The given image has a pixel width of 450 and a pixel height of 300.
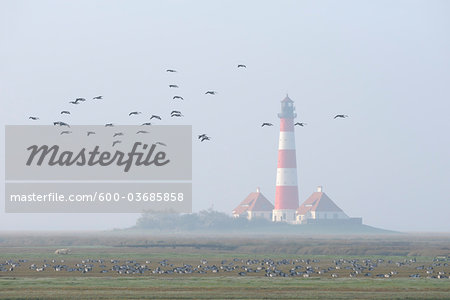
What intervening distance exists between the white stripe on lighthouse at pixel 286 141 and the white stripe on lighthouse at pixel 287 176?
3.97m

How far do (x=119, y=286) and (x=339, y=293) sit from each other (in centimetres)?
1442

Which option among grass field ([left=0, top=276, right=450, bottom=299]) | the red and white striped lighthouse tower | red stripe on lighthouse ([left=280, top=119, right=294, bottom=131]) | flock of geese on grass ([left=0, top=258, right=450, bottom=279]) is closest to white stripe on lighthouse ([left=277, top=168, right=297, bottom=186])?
the red and white striped lighthouse tower

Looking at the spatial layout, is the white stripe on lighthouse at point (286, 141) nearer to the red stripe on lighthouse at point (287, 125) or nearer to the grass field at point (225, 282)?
the red stripe on lighthouse at point (287, 125)

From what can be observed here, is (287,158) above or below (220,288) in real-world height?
above

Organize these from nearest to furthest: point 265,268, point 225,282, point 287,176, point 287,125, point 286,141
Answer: point 225,282 → point 265,268 → point 286,141 → point 287,176 → point 287,125

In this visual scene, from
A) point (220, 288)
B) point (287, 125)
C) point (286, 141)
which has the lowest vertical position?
point (220, 288)

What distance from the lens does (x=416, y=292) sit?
217 ft

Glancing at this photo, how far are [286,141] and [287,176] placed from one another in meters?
6.55

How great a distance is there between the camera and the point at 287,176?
18900 centimetres

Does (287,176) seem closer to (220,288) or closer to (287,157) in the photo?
(287,157)

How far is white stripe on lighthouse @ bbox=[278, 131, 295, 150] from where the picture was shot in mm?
186875

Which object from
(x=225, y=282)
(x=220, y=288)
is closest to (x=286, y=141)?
(x=225, y=282)

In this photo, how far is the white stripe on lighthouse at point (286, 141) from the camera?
613 ft

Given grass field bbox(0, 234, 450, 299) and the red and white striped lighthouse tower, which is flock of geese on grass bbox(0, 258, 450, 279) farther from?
the red and white striped lighthouse tower
